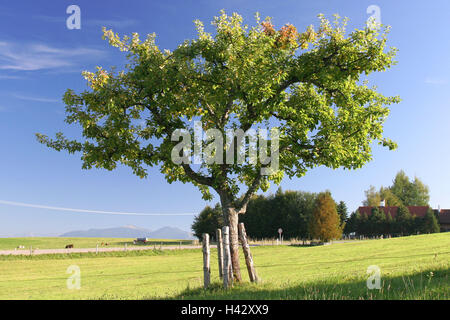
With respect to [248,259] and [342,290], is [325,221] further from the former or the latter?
[342,290]

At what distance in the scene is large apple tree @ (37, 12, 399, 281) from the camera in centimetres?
1550

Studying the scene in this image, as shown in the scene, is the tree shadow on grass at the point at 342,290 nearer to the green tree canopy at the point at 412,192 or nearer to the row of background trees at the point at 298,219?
the row of background trees at the point at 298,219

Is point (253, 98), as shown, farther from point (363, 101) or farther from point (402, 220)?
point (402, 220)

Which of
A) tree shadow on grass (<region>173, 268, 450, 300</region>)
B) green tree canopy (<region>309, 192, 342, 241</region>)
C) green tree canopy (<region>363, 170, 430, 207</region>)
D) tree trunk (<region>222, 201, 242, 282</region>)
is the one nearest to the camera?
tree shadow on grass (<region>173, 268, 450, 300</region>)

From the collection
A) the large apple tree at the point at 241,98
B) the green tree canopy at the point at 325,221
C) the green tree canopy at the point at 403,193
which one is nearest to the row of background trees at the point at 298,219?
the green tree canopy at the point at 325,221

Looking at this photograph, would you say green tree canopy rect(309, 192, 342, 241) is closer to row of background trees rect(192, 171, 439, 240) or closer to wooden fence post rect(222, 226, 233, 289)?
row of background trees rect(192, 171, 439, 240)

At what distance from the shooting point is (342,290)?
12086 mm

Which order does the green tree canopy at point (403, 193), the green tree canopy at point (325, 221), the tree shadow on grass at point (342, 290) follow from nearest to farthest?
1. the tree shadow on grass at point (342, 290)
2. the green tree canopy at point (325, 221)
3. the green tree canopy at point (403, 193)

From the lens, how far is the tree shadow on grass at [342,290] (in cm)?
1073

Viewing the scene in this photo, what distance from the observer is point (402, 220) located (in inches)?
3258

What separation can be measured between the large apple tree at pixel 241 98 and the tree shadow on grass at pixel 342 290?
234 centimetres

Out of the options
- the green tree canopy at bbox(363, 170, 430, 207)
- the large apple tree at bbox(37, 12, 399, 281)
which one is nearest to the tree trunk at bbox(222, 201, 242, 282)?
the large apple tree at bbox(37, 12, 399, 281)

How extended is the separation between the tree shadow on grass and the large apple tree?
234 centimetres
